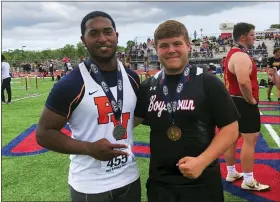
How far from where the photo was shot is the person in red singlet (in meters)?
4.13

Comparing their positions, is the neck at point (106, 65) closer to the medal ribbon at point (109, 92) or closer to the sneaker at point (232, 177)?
the medal ribbon at point (109, 92)

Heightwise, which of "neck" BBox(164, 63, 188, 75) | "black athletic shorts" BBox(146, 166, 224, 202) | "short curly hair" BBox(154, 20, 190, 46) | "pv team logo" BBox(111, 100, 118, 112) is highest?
"short curly hair" BBox(154, 20, 190, 46)

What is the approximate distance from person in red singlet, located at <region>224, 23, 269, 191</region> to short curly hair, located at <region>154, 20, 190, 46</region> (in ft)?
6.68

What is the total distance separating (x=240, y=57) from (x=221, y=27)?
223 feet

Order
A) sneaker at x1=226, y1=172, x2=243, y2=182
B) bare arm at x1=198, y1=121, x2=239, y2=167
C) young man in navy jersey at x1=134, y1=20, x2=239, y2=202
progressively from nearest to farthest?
bare arm at x1=198, y1=121, x2=239, y2=167, young man in navy jersey at x1=134, y1=20, x2=239, y2=202, sneaker at x1=226, y1=172, x2=243, y2=182

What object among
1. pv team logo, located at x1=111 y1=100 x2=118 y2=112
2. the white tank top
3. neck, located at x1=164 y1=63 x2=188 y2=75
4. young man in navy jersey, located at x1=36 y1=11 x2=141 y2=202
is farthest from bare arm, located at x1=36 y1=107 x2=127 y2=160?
neck, located at x1=164 y1=63 x2=188 y2=75

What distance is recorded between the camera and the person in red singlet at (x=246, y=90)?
4.13m

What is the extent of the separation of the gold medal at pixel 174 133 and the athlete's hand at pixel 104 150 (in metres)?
0.33

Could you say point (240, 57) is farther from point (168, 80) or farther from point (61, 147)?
point (61, 147)

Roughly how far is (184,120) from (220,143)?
27 centimetres

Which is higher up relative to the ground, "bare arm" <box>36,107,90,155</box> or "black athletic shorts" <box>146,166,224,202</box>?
"bare arm" <box>36,107,90,155</box>

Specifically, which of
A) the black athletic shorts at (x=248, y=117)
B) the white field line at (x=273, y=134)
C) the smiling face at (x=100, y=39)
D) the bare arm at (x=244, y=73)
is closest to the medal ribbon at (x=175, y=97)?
the smiling face at (x=100, y=39)

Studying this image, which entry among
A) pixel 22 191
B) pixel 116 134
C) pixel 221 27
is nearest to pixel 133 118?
pixel 116 134

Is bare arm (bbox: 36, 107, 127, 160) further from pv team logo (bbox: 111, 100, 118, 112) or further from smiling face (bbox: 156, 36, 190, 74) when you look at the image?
smiling face (bbox: 156, 36, 190, 74)
